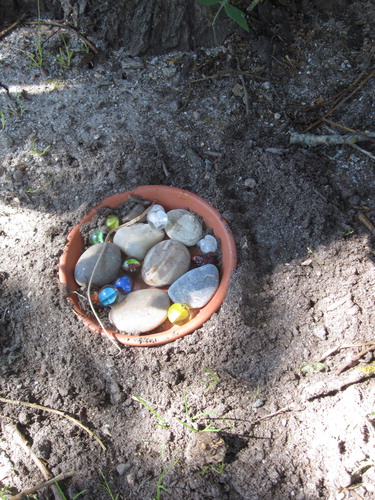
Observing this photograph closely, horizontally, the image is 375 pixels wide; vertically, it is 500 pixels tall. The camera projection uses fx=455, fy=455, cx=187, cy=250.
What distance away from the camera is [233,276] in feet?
6.38

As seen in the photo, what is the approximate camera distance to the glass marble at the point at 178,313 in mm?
1926

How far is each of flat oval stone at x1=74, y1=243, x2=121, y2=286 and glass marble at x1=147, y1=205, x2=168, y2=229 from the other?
8.5 inches

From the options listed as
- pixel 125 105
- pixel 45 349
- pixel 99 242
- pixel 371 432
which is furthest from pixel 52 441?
pixel 125 105

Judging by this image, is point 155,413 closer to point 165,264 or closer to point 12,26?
point 165,264

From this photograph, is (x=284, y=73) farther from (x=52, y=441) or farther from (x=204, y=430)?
(x=52, y=441)

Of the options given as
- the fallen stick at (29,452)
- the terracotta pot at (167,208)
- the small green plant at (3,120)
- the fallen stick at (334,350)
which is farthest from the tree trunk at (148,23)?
the fallen stick at (29,452)

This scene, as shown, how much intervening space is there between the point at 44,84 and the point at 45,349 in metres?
1.57

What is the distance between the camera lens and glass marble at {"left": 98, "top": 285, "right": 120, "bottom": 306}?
197cm

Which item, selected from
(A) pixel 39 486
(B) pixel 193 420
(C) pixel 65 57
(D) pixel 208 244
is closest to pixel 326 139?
(D) pixel 208 244

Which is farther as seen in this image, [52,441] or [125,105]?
[125,105]

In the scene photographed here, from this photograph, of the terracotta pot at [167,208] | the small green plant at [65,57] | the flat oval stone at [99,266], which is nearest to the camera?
the terracotta pot at [167,208]

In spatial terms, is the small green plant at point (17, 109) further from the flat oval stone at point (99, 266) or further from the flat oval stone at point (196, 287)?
the flat oval stone at point (196, 287)

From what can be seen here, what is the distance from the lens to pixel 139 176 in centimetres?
226

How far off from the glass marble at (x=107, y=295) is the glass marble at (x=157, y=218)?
36cm
